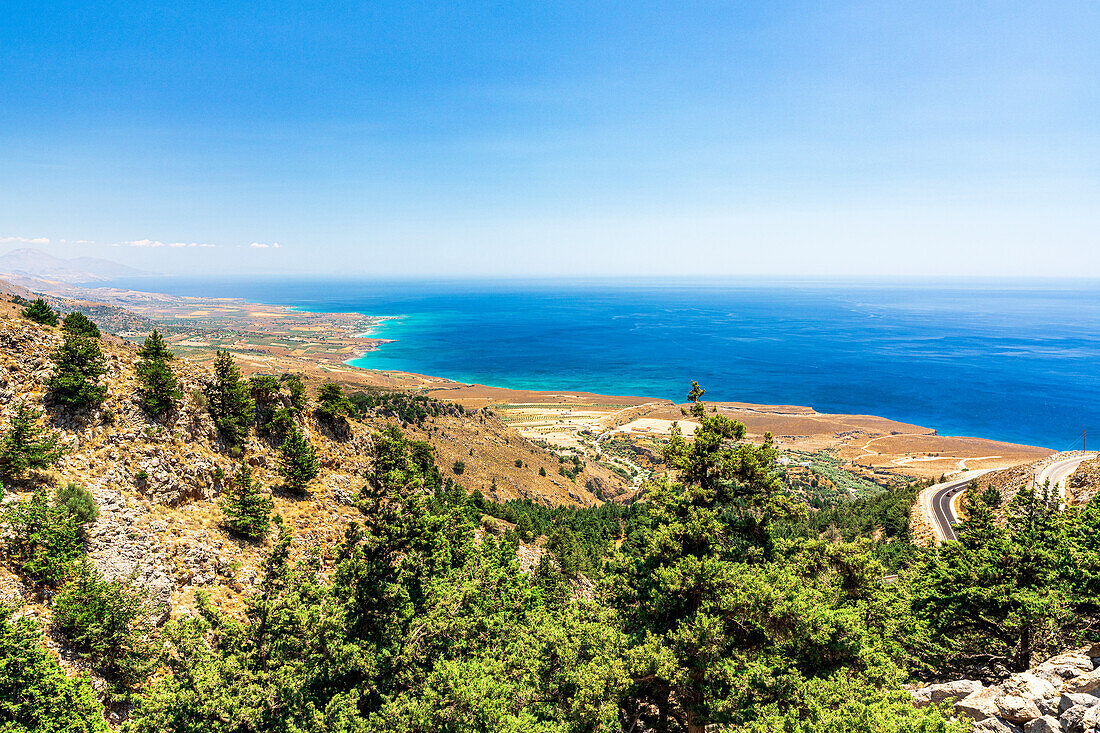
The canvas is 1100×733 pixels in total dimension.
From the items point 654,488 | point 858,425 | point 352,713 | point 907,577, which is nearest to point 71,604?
point 352,713

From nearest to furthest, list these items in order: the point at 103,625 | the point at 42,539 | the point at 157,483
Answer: the point at 103,625, the point at 42,539, the point at 157,483

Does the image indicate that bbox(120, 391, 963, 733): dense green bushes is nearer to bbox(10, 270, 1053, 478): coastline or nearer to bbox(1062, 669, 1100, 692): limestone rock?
bbox(1062, 669, 1100, 692): limestone rock

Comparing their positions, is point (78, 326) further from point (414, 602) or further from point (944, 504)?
point (944, 504)

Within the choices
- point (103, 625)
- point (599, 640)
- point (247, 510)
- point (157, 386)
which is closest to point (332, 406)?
point (157, 386)

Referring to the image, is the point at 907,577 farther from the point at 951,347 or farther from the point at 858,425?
the point at 951,347

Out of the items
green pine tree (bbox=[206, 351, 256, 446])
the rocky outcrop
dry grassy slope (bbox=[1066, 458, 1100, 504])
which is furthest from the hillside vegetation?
dry grassy slope (bbox=[1066, 458, 1100, 504])

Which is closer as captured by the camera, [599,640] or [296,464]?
[599,640]
